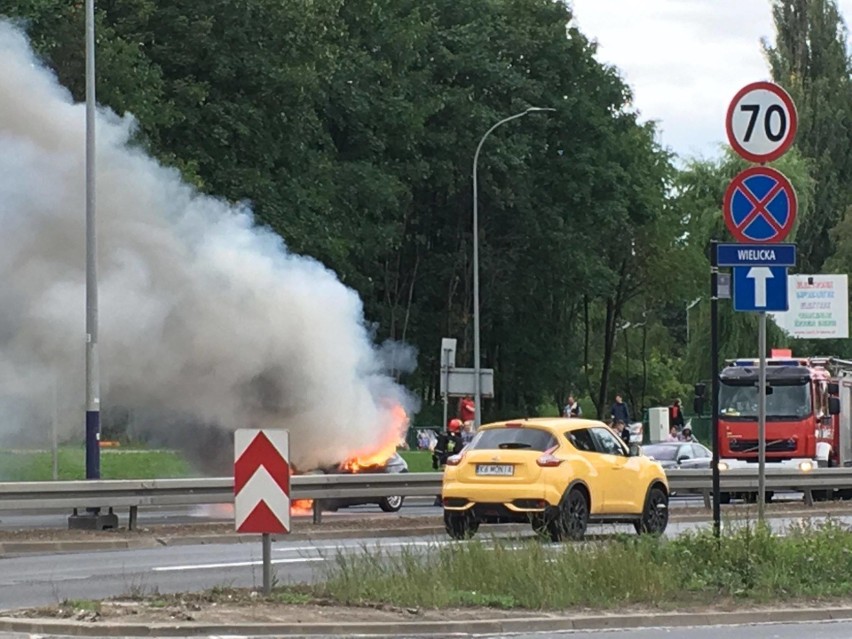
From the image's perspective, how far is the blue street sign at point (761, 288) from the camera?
1628 cm

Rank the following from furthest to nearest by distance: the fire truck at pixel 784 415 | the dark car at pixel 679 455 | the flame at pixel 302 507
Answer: the dark car at pixel 679 455 < the fire truck at pixel 784 415 < the flame at pixel 302 507

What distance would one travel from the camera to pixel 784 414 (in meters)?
38.2

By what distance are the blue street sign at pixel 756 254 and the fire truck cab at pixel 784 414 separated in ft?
70.9

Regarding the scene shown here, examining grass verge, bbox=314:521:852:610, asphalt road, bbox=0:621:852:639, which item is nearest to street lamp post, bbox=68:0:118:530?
grass verge, bbox=314:521:852:610

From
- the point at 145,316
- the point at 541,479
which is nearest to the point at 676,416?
the point at 145,316

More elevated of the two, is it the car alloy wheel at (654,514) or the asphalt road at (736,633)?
the car alloy wheel at (654,514)

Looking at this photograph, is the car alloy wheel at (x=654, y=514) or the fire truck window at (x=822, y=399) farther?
the fire truck window at (x=822, y=399)

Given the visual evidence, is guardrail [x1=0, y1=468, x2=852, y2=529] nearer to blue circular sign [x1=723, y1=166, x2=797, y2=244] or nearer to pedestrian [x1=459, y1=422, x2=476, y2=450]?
pedestrian [x1=459, y1=422, x2=476, y2=450]

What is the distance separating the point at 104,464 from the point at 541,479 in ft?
79.2

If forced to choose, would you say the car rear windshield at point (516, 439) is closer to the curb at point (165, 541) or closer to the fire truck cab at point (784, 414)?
the curb at point (165, 541)

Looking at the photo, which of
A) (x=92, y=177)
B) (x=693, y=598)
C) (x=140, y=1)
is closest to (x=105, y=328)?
(x=92, y=177)

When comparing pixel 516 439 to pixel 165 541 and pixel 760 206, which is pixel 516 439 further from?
pixel 760 206

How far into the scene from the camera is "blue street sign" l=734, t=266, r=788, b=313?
16.3 m

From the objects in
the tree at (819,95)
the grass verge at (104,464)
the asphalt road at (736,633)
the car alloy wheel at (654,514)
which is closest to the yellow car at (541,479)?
the car alloy wheel at (654,514)
